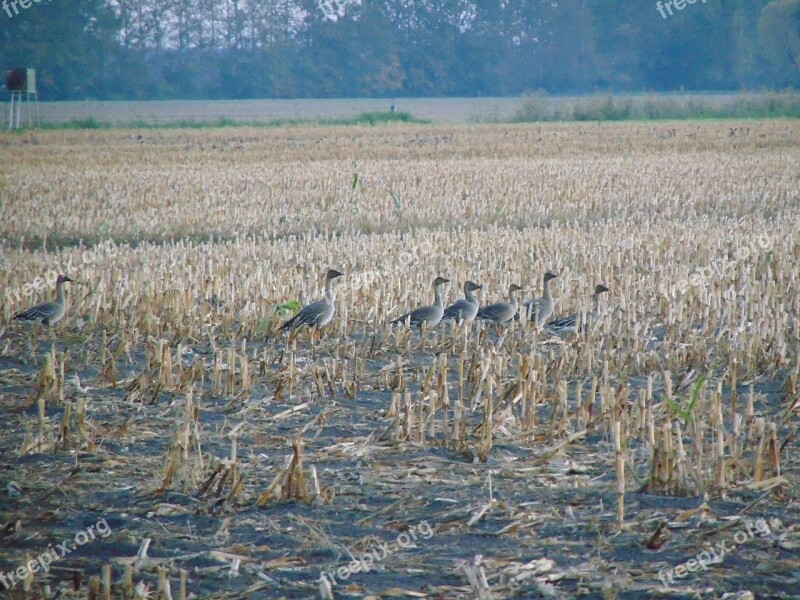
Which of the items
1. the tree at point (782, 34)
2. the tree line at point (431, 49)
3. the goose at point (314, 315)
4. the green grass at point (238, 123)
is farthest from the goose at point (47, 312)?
the tree line at point (431, 49)

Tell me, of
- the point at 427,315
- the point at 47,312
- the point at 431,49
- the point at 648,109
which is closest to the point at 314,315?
the point at 427,315

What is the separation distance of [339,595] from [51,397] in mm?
3491

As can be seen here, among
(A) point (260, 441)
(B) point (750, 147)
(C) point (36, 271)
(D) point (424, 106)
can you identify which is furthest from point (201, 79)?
(A) point (260, 441)

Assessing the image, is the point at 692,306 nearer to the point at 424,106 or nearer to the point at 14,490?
the point at 14,490

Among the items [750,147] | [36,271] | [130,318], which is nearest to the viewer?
[130,318]

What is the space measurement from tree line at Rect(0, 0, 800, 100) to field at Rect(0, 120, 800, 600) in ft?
229

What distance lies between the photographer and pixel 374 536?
4.63 metres

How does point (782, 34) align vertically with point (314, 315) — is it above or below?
above

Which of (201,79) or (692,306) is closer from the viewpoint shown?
(692,306)

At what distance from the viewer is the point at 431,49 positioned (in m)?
88.9

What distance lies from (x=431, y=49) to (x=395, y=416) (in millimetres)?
85944

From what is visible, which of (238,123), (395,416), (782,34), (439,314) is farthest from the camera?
(782,34)

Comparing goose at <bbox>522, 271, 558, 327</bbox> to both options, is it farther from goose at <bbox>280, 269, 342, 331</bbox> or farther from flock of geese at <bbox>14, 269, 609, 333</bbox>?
goose at <bbox>280, 269, 342, 331</bbox>

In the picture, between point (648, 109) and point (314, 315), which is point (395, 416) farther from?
point (648, 109)
